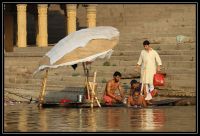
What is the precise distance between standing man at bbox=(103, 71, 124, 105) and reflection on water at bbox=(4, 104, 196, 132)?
2.37 ft

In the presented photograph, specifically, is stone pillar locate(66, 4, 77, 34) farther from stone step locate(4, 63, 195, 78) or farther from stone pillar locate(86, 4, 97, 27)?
stone step locate(4, 63, 195, 78)

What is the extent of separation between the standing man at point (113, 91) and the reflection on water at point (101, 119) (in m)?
0.72

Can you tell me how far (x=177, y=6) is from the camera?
34.5 meters

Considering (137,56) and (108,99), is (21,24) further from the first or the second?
(108,99)

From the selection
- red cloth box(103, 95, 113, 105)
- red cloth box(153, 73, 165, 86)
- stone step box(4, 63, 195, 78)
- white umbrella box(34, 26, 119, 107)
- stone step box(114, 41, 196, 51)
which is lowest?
red cloth box(103, 95, 113, 105)

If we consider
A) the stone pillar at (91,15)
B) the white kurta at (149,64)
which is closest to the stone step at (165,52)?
the white kurta at (149,64)

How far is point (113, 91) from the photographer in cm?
1997

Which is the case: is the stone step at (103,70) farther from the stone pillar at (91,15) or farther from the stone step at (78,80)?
the stone pillar at (91,15)

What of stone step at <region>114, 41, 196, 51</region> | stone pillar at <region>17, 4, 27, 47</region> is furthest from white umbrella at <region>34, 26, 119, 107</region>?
stone pillar at <region>17, 4, 27, 47</region>

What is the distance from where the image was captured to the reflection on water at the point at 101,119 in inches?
556

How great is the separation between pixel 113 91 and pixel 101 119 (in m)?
3.89

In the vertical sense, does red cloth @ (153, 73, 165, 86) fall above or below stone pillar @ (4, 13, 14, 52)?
below

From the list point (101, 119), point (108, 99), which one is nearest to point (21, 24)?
point (108, 99)

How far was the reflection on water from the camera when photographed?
1412cm
